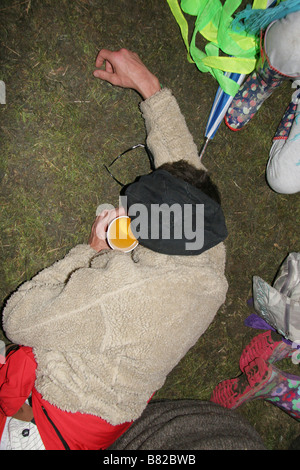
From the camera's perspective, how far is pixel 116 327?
3.47 ft

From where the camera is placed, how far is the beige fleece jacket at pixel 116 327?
3.48ft

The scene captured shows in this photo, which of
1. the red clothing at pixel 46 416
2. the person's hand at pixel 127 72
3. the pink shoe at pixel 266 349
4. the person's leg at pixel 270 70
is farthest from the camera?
the pink shoe at pixel 266 349

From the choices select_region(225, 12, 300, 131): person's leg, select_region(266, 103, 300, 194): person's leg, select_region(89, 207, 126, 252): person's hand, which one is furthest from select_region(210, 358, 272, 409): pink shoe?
select_region(225, 12, 300, 131): person's leg

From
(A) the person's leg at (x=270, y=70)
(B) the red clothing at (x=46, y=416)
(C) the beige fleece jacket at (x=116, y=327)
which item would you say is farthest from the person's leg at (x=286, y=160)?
(B) the red clothing at (x=46, y=416)

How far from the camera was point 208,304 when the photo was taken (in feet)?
3.94

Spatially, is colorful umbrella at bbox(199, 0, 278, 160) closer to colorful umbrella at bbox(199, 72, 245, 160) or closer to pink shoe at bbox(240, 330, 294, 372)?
colorful umbrella at bbox(199, 72, 245, 160)

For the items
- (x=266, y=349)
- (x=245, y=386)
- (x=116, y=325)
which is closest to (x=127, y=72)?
(x=116, y=325)

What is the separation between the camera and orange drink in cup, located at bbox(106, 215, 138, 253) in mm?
1491

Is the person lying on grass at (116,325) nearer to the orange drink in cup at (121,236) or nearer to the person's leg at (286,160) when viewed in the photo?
the orange drink in cup at (121,236)

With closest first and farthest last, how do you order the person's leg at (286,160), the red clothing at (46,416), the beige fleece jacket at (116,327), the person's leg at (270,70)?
the beige fleece jacket at (116,327) → the red clothing at (46,416) → the person's leg at (270,70) → the person's leg at (286,160)

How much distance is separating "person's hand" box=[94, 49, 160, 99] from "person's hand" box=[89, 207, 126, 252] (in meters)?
0.62

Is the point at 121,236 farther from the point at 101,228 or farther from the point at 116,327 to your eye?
the point at 116,327

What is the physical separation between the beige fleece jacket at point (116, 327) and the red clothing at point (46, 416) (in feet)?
0.25
